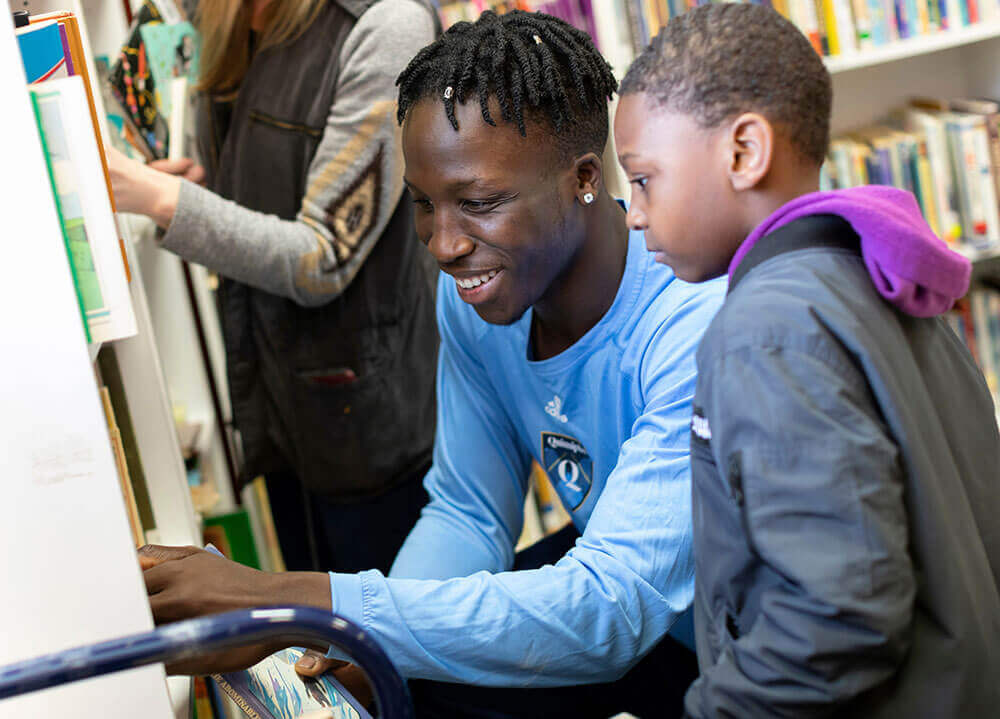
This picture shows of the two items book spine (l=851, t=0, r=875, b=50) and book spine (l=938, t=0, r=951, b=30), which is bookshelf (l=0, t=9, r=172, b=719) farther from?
book spine (l=938, t=0, r=951, b=30)

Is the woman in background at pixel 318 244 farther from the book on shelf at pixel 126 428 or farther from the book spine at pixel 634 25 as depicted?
the book spine at pixel 634 25

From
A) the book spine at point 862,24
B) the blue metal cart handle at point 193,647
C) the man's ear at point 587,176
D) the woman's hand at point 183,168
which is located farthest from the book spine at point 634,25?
the blue metal cart handle at point 193,647

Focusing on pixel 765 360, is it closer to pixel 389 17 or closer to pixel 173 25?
pixel 389 17

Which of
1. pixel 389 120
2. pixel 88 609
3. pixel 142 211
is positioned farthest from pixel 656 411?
pixel 142 211

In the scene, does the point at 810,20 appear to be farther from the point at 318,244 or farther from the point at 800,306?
the point at 800,306

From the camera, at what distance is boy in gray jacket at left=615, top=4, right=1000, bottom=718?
1.92 ft

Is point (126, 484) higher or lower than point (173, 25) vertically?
lower

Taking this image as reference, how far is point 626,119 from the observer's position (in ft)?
2.46

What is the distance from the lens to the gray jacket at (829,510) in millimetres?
582

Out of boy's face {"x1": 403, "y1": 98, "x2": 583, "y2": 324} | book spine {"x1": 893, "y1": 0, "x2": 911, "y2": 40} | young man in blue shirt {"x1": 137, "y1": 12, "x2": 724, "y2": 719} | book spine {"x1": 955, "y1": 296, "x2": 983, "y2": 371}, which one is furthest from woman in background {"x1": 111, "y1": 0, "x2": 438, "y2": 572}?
book spine {"x1": 955, "y1": 296, "x2": 983, "y2": 371}

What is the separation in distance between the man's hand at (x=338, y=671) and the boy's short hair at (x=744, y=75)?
550 millimetres

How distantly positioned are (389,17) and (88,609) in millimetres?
905

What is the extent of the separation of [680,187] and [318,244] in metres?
0.75

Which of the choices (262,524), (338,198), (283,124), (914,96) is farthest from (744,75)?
(914,96)
